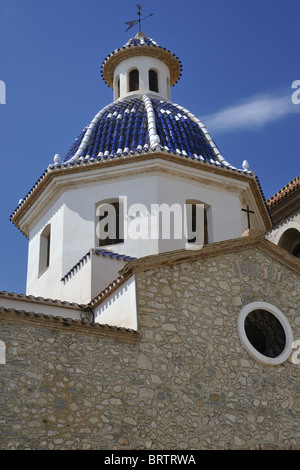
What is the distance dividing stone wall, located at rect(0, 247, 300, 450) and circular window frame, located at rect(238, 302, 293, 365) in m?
0.10

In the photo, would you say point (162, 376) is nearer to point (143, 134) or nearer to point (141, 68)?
point (143, 134)

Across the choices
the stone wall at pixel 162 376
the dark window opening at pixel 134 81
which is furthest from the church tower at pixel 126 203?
the stone wall at pixel 162 376

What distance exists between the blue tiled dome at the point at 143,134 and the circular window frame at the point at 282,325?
4.43 metres

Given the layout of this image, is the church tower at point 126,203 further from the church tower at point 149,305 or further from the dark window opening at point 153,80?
the dark window opening at point 153,80

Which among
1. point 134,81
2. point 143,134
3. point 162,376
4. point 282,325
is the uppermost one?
point 134,81

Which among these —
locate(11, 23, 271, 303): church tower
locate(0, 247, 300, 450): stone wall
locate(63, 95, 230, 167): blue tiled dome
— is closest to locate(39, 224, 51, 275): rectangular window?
locate(11, 23, 271, 303): church tower

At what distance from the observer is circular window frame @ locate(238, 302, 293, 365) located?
1200 centimetres

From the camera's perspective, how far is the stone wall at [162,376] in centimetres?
1002

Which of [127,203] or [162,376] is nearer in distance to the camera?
[162,376]

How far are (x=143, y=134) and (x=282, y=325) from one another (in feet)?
20.0

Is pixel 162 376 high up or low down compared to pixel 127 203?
down

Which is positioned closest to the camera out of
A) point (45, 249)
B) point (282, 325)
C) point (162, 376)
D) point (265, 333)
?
point (162, 376)

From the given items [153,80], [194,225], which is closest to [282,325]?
[194,225]

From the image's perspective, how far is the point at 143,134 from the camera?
650 inches
